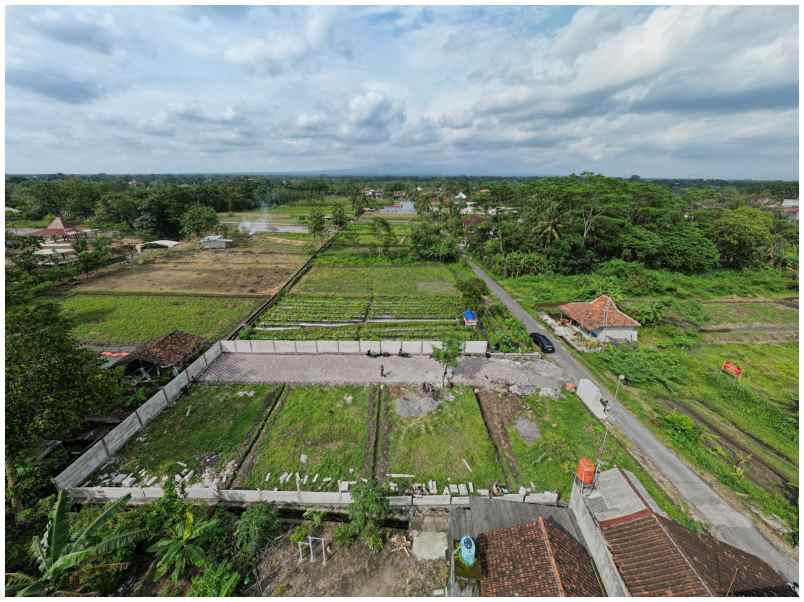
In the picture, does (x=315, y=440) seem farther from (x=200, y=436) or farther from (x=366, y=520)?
(x=200, y=436)

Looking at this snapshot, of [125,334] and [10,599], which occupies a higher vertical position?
[10,599]

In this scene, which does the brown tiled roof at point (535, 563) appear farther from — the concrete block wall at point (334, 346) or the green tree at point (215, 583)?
the concrete block wall at point (334, 346)

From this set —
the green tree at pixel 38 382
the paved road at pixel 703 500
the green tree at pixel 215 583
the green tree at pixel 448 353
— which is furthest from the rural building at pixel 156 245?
the paved road at pixel 703 500

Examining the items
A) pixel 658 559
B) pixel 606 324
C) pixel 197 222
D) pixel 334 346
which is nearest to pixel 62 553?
pixel 334 346

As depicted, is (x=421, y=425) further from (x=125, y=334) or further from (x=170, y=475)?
(x=125, y=334)

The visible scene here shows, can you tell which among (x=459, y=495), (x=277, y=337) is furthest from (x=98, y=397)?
(x=459, y=495)

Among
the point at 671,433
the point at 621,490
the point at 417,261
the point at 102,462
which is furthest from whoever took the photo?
the point at 417,261

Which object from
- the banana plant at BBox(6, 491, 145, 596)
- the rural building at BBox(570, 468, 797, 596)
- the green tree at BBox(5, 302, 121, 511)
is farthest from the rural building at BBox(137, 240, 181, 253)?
the rural building at BBox(570, 468, 797, 596)

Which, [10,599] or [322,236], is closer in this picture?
[10,599]
